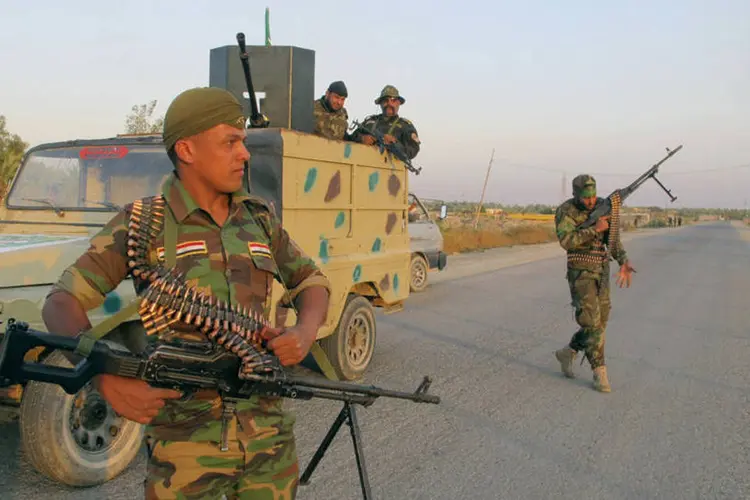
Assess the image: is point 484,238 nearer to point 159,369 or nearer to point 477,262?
point 477,262

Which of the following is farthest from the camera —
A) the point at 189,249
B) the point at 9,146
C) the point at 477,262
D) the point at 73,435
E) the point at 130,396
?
the point at 477,262

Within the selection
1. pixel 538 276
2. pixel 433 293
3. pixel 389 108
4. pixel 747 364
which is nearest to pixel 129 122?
pixel 433 293

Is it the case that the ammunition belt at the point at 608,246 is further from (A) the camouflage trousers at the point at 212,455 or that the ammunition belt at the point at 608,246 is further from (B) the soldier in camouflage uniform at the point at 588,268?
(A) the camouflage trousers at the point at 212,455

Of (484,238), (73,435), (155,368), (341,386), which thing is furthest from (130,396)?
(484,238)

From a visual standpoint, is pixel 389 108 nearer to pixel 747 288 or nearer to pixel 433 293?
pixel 433 293

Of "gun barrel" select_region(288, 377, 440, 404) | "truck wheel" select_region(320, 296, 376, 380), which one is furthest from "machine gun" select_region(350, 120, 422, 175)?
"gun barrel" select_region(288, 377, 440, 404)

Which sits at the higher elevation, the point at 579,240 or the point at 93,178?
the point at 93,178

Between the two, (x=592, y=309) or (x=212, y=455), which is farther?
(x=592, y=309)

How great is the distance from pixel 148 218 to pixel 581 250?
4792 mm

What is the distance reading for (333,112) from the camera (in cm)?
624

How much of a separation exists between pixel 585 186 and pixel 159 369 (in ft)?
16.0

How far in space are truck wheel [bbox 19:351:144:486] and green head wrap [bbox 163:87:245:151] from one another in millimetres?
1777

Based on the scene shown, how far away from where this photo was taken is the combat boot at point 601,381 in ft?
18.9

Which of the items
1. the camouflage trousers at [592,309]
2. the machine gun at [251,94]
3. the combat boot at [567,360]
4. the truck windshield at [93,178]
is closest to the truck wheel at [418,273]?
the combat boot at [567,360]
